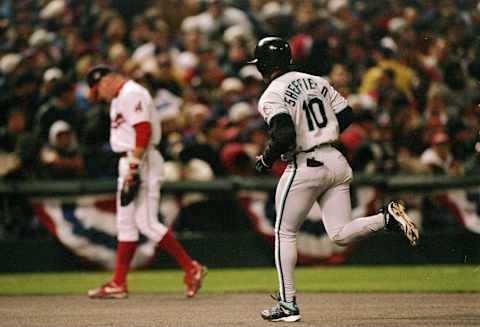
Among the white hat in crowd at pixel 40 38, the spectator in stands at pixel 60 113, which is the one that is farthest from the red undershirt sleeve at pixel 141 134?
the white hat in crowd at pixel 40 38

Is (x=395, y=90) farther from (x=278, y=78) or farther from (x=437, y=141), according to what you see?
(x=278, y=78)

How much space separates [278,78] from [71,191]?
21.5 feet

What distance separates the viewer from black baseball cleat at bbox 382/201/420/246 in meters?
8.28

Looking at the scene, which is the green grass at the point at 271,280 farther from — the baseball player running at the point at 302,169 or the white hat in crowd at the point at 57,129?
the baseball player running at the point at 302,169

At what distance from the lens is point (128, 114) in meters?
11.0

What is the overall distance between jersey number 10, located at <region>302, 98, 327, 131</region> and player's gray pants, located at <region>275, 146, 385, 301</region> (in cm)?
20

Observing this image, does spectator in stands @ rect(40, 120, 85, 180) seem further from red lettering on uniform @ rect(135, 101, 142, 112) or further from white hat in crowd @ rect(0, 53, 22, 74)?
red lettering on uniform @ rect(135, 101, 142, 112)

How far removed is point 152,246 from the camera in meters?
14.3

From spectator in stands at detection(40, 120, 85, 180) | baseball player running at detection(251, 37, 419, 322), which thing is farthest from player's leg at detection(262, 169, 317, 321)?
spectator in stands at detection(40, 120, 85, 180)

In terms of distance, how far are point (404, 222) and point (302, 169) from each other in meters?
0.88

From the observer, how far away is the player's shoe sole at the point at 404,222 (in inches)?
326

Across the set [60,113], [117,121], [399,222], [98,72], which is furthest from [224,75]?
[399,222]

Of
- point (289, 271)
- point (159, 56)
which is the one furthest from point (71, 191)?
point (289, 271)

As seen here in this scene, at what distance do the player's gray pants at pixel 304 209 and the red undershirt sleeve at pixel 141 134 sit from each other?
8.84ft
